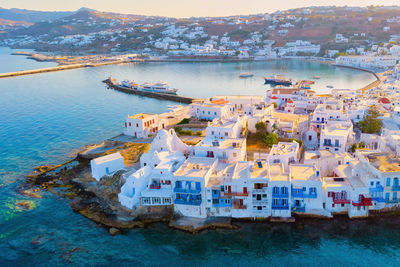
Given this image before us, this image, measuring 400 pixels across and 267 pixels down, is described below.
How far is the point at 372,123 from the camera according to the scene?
32469mm

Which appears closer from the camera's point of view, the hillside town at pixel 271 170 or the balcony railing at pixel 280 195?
the balcony railing at pixel 280 195

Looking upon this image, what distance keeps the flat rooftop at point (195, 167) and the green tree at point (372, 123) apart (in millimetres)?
16921

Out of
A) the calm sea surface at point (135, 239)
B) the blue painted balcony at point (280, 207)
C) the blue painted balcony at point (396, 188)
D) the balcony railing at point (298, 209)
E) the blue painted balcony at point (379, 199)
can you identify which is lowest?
the calm sea surface at point (135, 239)

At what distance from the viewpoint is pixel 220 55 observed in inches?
4673

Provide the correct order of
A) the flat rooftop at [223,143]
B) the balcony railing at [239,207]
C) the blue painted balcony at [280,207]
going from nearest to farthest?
the blue painted balcony at [280,207], the balcony railing at [239,207], the flat rooftop at [223,143]

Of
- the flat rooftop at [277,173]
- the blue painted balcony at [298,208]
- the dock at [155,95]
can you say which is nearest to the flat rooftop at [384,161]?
the blue painted balcony at [298,208]

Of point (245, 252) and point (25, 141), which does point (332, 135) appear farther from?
point (25, 141)

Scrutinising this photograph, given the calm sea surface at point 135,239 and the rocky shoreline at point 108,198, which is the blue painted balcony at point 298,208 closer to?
the rocky shoreline at point 108,198

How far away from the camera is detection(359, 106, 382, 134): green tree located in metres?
32.2

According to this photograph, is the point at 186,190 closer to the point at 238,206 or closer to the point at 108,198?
the point at 238,206

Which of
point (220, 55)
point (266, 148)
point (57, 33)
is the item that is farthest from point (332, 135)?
point (57, 33)

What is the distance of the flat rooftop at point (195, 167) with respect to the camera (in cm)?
2224

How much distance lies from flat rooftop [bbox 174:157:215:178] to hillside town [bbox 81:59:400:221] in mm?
65

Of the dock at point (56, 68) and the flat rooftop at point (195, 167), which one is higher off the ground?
the flat rooftop at point (195, 167)
